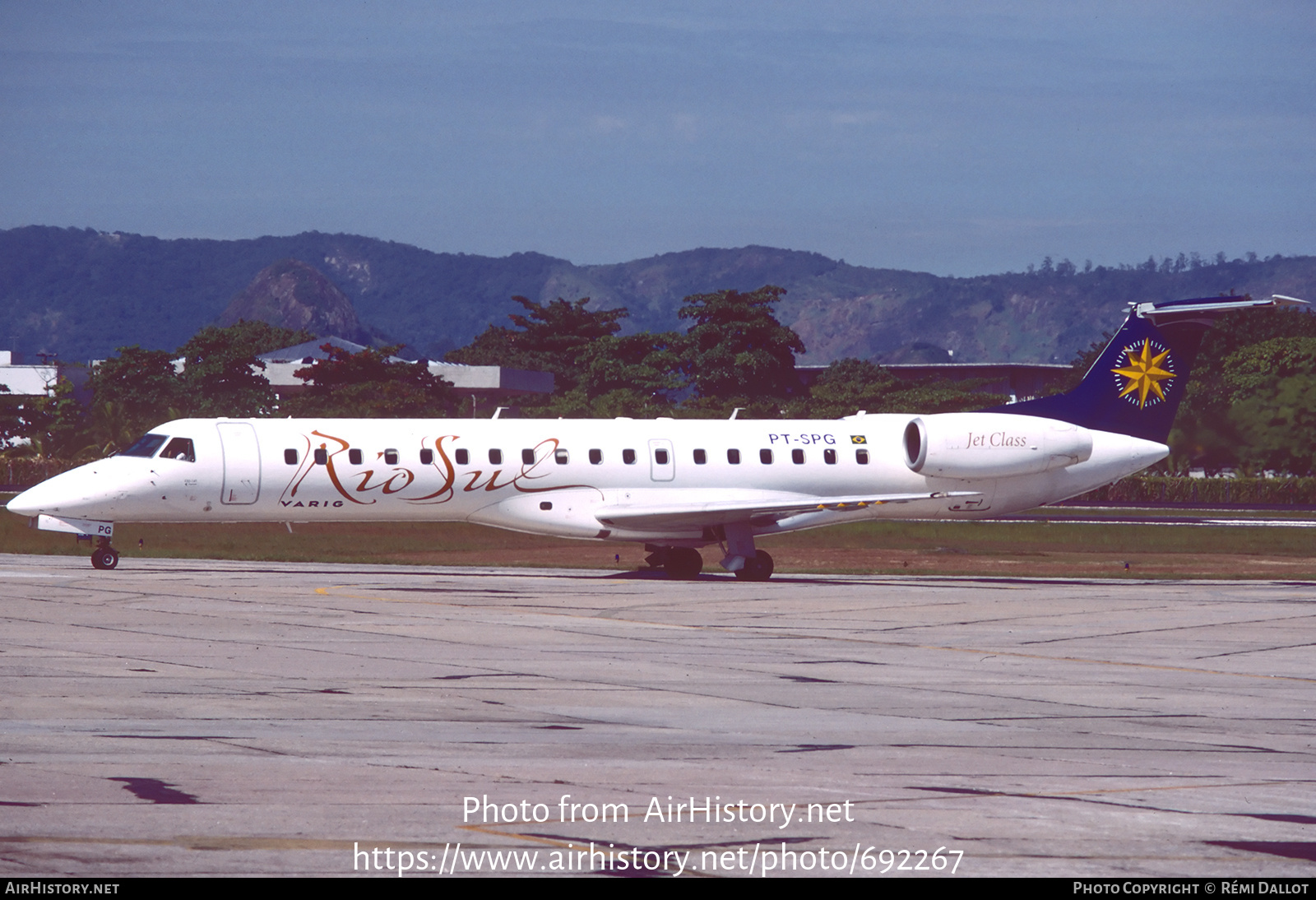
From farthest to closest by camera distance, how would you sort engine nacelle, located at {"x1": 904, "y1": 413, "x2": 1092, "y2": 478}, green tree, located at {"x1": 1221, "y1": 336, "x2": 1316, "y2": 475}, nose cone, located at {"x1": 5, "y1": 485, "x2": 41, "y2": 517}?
1. green tree, located at {"x1": 1221, "y1": 336, "x2": 1316, "y2": 475}
2. engine nacelle, located at {"x1": 904, "y1": 413, "x2": 1092, "y2": 478}
3. nose cone, located at {"x1": 5, "y1": 485, "x2": 41, "y2": 517}

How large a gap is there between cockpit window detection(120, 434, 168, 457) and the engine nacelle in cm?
1600

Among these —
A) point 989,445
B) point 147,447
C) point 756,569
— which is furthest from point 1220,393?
point 147,447

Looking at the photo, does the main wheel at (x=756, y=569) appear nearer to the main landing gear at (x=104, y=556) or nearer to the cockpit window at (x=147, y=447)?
the cockpit window at (x=147, y=447)

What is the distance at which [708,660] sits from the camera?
19.4m

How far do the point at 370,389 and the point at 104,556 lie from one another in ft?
205

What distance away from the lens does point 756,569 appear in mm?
34469

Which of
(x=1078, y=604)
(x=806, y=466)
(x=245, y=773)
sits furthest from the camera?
(x=806, y=466)

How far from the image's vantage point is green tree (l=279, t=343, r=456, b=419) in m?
92.1

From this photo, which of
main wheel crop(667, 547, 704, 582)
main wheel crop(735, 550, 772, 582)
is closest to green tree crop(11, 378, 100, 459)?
main wheel crop(667, 547, 704, 582)

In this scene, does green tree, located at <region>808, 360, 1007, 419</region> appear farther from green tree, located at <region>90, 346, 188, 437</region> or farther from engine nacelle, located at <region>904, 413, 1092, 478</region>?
engine nacelle, located at <region>904, 413, 1092, 478</region>

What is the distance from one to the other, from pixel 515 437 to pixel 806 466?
655cm

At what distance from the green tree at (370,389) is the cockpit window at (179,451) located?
5571 cm
